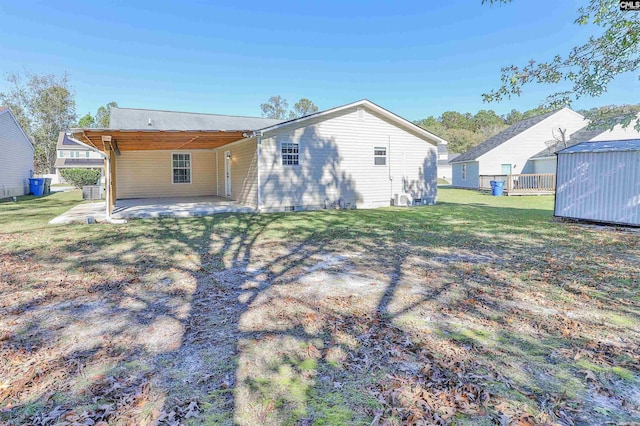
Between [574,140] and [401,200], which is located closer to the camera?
[401,200]

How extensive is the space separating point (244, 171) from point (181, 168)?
5.54m

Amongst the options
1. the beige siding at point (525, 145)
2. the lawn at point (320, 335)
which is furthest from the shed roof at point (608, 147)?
the beige siding at point (525, 145)

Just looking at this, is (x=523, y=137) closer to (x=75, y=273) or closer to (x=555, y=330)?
(x=555, y=330)

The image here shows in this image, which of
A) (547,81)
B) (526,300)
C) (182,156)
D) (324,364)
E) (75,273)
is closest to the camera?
(324,364)

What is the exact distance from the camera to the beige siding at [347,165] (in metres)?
13.1

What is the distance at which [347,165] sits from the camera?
46.9ft

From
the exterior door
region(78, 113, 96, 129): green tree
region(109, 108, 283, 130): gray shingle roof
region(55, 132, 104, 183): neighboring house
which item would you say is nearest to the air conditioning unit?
the exterior door

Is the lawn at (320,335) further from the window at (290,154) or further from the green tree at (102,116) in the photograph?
the green tree at (102,116)

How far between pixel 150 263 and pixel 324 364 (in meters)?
4.05

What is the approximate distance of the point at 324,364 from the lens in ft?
8.72

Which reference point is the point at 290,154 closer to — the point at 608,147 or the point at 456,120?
the point at 608,147

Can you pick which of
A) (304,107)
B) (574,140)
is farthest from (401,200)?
(304,107)

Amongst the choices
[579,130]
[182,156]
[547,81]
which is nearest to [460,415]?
[547,81]

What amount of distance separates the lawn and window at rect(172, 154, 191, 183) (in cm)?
1184
